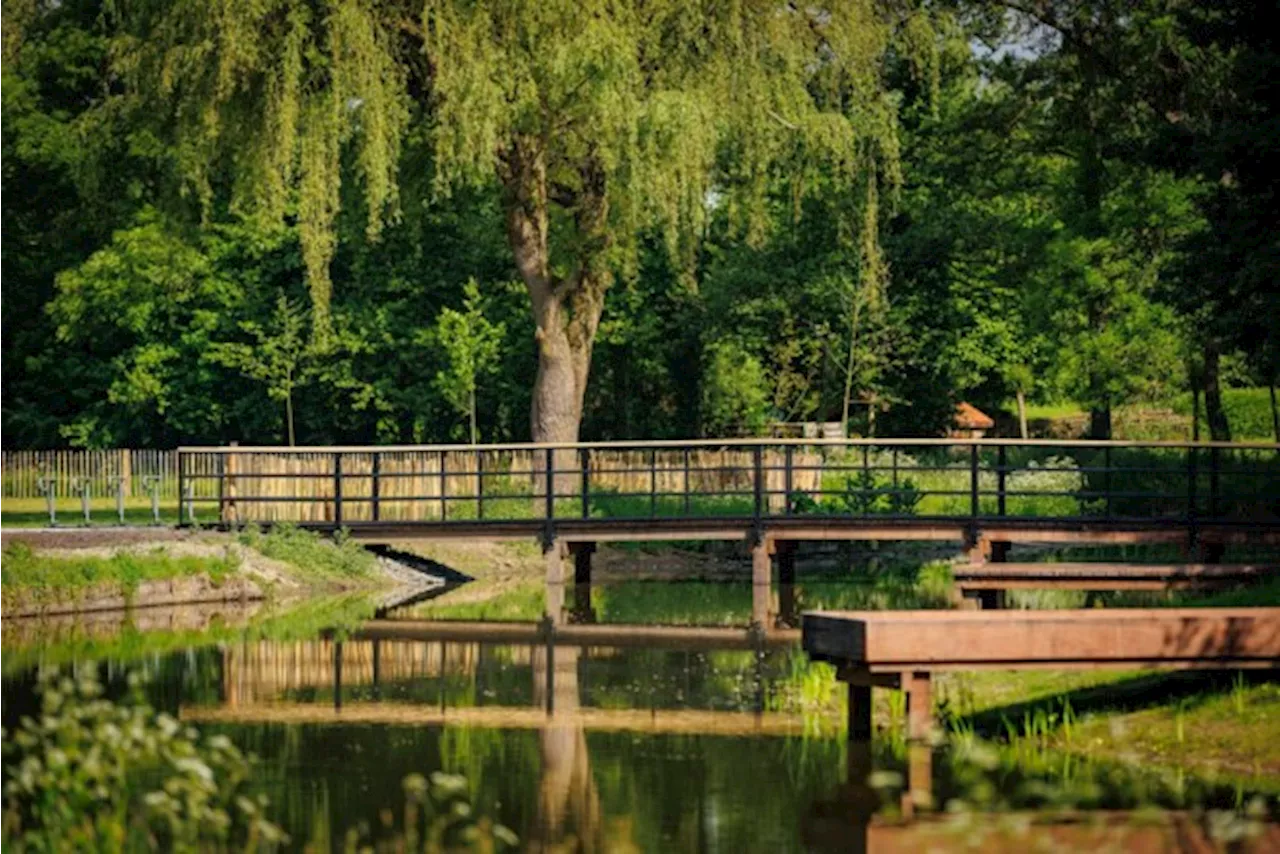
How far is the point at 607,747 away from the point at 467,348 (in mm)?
38060

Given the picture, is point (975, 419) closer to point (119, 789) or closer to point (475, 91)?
point (475, 91)

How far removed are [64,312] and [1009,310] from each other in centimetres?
2186

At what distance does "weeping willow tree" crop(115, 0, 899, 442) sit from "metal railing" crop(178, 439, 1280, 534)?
2.35 metres

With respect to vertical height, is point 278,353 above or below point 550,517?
above

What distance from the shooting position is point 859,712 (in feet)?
66.6

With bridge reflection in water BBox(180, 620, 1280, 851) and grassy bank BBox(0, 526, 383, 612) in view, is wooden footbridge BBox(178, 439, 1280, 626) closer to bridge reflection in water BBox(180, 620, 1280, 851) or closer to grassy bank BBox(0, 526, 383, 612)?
grassy bank BBox(0, 526, 383, 612)

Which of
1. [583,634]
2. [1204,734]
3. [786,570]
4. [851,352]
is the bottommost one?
[583,634]

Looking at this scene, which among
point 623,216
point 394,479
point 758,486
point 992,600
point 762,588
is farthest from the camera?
point 394,479

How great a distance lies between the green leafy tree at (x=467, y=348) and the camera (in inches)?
2288

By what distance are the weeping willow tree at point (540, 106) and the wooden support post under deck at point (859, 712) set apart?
70.6ft

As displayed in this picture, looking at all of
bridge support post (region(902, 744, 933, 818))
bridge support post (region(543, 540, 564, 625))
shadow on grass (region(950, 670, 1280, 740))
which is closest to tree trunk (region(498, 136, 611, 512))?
bridge support post (region(543, 540, 564, 625))

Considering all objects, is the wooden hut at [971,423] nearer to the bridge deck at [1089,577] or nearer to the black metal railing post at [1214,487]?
the black metal railing post at [1214,487]

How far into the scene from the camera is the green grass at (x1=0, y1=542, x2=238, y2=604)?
3338cm

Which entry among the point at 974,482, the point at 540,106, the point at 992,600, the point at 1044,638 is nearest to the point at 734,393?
the point at 540,106
